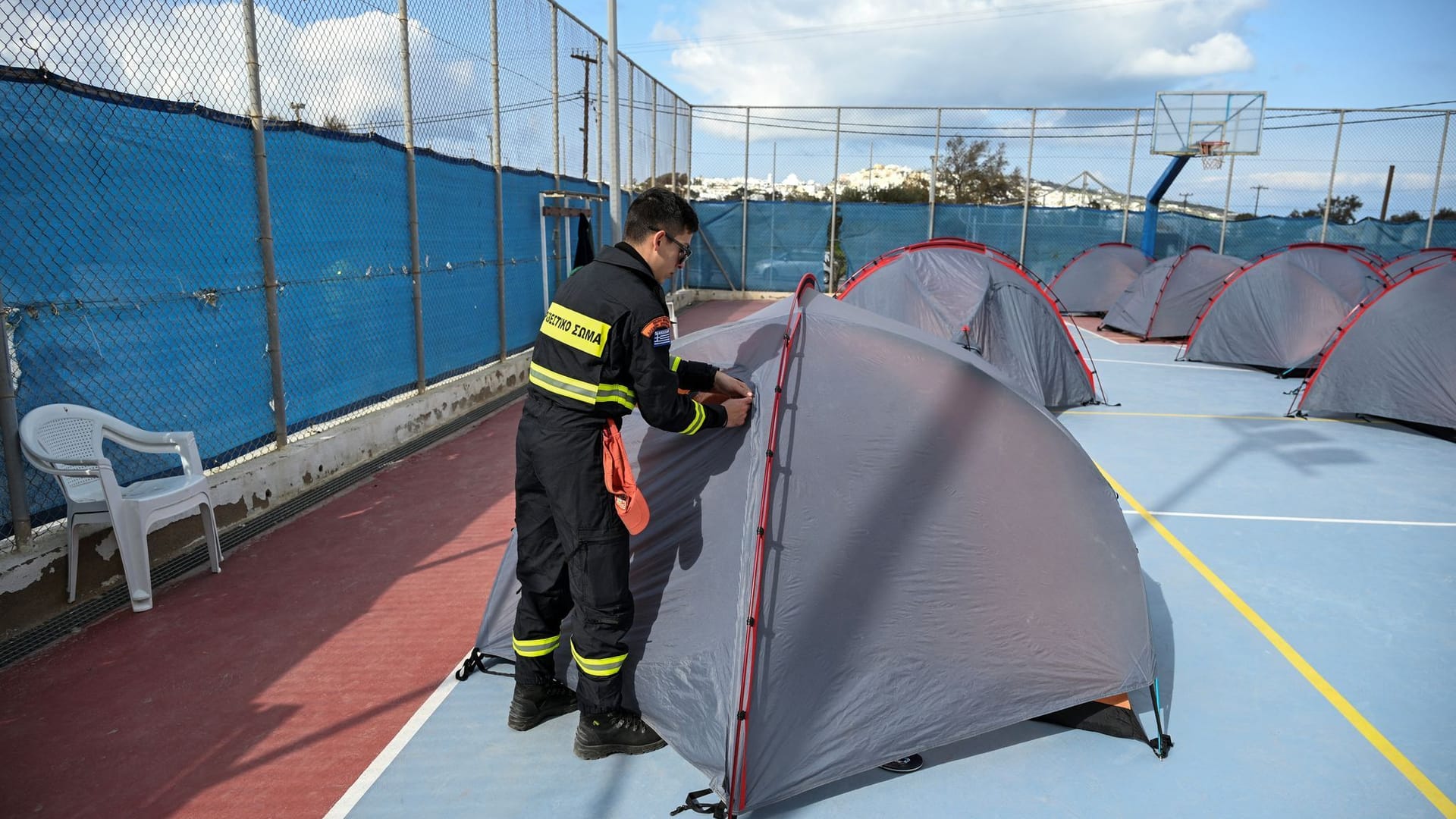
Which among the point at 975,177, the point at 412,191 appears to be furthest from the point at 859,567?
the point at 975,177

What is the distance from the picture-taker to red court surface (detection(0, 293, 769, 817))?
3.21 meters

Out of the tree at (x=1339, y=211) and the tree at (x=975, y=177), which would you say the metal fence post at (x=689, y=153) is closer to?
the tree at (x=975, y=177)

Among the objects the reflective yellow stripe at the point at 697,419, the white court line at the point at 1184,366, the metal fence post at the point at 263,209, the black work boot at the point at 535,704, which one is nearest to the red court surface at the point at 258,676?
the black work boot at the point at 535,704

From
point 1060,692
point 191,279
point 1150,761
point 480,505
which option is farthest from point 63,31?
point 1150,761

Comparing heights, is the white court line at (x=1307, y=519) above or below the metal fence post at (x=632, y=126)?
below

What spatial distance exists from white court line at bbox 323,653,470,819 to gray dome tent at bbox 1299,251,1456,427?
949 cm

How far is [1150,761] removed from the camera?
343 cm

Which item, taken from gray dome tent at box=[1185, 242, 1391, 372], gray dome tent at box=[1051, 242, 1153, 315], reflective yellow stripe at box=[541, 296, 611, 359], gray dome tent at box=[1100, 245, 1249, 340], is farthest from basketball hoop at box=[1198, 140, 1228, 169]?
reflective yellow stripe at box=[541, 296, 611, 359]

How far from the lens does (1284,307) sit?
475 inches

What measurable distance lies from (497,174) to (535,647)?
25.4 feet

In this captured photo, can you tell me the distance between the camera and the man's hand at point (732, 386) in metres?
3.38

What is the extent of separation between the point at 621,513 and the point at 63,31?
412 cm

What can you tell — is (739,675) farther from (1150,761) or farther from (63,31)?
(63,31)

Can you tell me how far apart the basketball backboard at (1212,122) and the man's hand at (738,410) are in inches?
794
